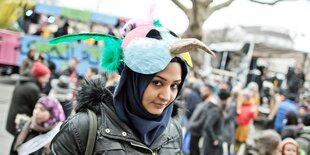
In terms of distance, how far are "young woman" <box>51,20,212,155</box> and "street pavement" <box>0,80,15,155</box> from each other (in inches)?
205

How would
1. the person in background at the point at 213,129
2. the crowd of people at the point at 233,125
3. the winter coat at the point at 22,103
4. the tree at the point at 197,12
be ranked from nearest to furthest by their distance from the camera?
the tree at the point at 197,12 < the crowd of people at the point at 233,125 < the winter coat at the point at 22,103 < the person in background at the point at 213,129

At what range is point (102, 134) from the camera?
2.01 meters

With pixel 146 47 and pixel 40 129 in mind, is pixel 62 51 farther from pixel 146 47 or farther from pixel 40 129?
pixel 146 47

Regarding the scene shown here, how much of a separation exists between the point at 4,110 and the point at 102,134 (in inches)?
369

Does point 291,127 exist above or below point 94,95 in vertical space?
below

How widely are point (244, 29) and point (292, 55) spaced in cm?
233

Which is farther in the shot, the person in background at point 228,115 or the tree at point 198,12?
the person in background at point 228,115

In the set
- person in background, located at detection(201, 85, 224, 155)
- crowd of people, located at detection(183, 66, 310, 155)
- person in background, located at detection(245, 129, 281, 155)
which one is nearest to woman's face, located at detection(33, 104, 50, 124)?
crowd of people, located at detection(183, 66, 310, 155)

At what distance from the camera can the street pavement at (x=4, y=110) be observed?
7301 mm

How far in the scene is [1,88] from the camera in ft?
47.0

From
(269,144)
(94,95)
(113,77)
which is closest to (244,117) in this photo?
(269,144)

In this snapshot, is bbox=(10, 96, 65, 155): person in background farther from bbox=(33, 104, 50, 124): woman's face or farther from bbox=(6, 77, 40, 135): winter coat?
bbox=(6, 77, 40, 135): winter coat

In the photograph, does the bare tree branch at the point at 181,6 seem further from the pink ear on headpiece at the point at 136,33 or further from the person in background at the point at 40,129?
the pink ear on headpiece at the point at 136,33

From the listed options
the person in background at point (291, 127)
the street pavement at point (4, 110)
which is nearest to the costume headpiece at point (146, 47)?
the person in background at point (291, 127)
